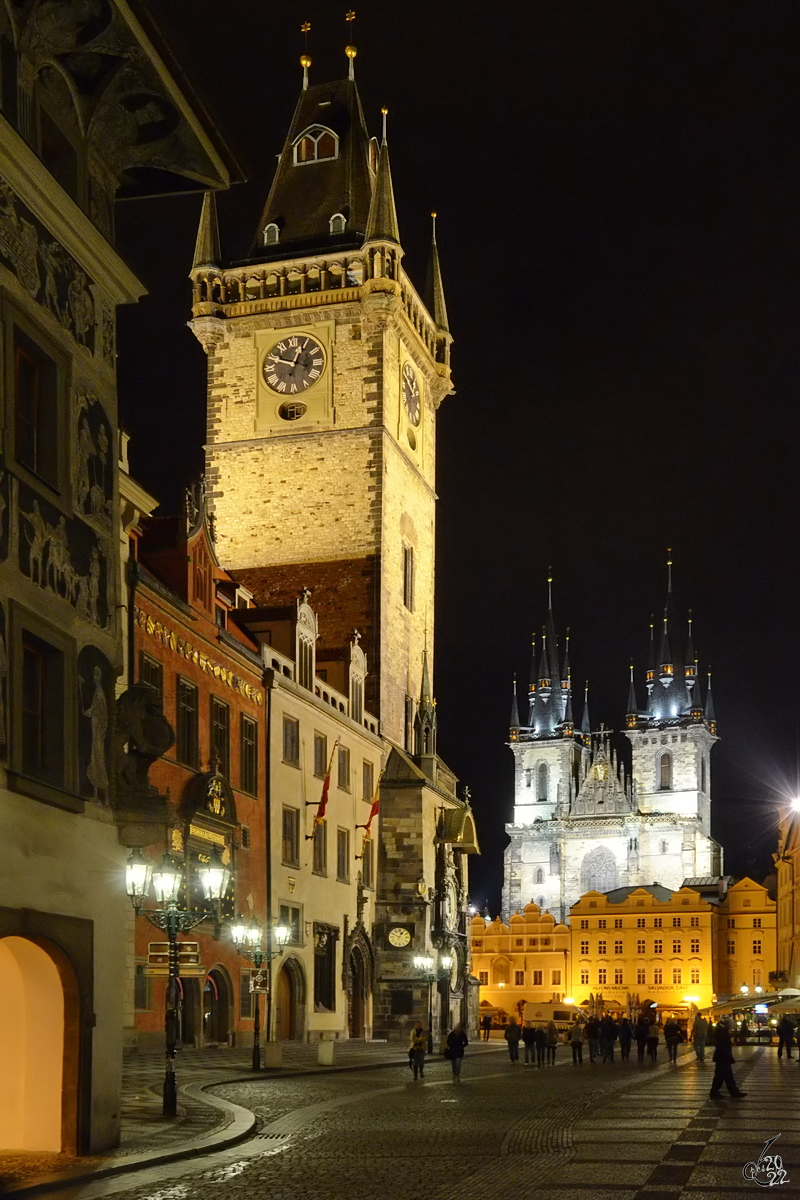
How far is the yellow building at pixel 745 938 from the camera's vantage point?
12425 cm

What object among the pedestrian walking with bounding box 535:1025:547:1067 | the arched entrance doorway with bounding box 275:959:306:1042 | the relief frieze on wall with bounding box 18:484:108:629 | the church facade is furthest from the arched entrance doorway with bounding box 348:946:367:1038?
the church facade

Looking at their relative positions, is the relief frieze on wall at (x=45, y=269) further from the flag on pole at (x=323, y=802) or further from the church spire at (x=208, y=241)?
the church spire at (x=208, y=241)

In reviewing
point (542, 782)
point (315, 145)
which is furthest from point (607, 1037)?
point (542, 782)

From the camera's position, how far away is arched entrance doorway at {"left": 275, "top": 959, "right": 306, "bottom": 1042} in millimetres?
43500

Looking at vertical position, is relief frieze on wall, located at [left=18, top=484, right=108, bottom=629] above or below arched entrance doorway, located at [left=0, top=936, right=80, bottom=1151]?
above

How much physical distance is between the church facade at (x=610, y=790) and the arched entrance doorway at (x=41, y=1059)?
129864 mm

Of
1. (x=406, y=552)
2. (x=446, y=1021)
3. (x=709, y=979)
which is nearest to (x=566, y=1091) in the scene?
(x=446, y=1021)

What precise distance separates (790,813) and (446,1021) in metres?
53.4

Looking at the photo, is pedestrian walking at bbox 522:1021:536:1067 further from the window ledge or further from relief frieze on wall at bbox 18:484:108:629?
the window ledge

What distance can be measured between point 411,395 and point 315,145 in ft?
34.1

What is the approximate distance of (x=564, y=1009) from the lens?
71.8 meters

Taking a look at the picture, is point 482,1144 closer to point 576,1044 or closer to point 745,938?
point 576,1044

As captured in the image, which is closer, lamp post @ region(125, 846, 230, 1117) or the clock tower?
lamp post @ region(125, 846, 230, 1117)

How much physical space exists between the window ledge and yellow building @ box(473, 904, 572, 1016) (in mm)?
115336
